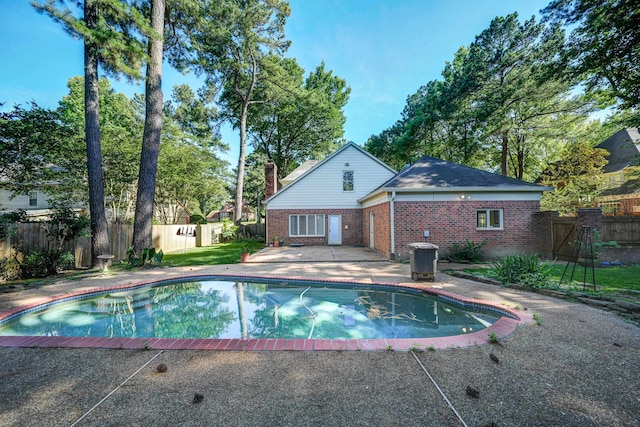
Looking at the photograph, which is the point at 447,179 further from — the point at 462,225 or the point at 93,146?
the point at 93,146

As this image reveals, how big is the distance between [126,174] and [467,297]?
63.8 ft

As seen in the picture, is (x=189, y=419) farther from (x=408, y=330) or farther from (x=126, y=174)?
(x=126, y=174)

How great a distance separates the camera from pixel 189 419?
7.04 feet

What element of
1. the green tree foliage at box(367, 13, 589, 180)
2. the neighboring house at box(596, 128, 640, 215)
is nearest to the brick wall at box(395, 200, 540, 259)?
the green tree foliage at box(367, 13, 589, 180)

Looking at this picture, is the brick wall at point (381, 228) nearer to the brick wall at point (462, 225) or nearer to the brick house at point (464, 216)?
the brick house at point (464, 216)

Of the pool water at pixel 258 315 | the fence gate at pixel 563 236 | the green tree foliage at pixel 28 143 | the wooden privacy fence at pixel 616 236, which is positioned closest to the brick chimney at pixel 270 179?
the green tree foliage at pixel 28 143

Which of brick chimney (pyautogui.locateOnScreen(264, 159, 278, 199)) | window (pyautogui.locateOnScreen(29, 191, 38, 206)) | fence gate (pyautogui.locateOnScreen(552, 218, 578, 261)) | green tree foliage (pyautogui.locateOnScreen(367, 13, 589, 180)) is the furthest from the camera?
window (pyautogui.locateOnScreen(29, 191, 38, 206))

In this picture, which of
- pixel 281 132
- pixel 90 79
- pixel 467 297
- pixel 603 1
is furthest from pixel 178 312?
pixel 281 132

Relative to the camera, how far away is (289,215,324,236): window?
1738 centimetres

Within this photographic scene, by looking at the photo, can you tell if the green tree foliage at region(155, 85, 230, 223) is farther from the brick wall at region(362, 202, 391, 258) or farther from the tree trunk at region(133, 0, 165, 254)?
the brick wall at region(362, 202, 391, 258)

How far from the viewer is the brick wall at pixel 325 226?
17.2 m

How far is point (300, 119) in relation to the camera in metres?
31.1

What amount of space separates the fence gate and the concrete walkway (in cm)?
792

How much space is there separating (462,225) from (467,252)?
1172 millimetres
